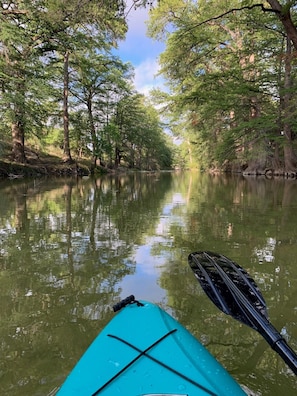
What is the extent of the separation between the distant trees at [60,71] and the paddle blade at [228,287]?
6.17 meters

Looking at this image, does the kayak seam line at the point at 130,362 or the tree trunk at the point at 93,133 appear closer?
the kayak seam line at the point at 130,362

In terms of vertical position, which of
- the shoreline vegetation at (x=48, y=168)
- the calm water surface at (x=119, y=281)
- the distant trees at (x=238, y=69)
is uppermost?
the distant trees at (x=238, y=69)

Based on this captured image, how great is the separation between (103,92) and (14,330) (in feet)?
96.9

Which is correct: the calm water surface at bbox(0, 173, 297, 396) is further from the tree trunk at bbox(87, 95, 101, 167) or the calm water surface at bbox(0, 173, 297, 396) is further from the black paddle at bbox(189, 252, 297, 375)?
the tree trunk at bbox(87, 95, 101, 167)

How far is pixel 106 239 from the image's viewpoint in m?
4.94

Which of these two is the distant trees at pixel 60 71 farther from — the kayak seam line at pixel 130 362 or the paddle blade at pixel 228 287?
the kayak seam line at pixel 130 362

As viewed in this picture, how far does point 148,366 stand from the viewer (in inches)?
54.3

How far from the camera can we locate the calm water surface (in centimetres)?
195

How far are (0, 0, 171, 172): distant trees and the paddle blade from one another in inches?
243

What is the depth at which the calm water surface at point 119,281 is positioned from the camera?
1.95m

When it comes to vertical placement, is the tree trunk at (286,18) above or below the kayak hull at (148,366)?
above

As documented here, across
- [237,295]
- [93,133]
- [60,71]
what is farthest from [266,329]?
[93,133]

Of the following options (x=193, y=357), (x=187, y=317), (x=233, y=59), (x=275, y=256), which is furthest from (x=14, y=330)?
(x=233, y=59)

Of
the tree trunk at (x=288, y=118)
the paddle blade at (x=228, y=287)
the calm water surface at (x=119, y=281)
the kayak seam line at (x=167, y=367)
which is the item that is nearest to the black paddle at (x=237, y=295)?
the paddle blade at (x=228, y=287)
